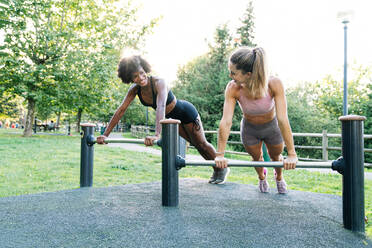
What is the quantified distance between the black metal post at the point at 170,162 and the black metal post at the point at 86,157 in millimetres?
1046

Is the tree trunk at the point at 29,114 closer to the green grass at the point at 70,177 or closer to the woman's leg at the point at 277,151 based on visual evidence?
the green grass at the point at 70,177

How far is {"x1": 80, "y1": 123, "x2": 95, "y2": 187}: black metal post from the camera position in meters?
2.84

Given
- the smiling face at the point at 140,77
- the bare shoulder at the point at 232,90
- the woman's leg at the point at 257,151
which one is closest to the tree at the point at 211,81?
the woman's leg at the point at 257,151

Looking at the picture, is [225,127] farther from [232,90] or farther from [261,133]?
[261,133]

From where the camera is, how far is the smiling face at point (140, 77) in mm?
2606

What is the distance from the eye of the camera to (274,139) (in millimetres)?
2561

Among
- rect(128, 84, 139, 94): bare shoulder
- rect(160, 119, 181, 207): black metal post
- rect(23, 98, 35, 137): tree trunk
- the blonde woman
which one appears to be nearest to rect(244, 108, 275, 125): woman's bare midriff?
the blonde woman

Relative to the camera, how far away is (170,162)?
2.12m

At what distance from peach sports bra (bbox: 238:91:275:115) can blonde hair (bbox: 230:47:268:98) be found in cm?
21

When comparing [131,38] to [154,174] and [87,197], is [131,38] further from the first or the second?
[87,197]


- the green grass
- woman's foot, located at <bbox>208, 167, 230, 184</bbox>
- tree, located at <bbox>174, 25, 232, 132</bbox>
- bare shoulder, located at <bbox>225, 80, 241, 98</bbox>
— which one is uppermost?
tree, located at <bbox>174, 25, 232, 132</bbox>

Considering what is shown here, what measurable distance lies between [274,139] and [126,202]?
1.37 meters

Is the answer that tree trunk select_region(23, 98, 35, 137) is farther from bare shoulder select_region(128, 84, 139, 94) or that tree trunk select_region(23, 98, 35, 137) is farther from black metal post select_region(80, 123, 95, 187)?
bare shoulder select_region(128, 84, 139, 94)

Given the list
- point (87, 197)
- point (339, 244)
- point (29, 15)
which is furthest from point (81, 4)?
point (339, 244)
